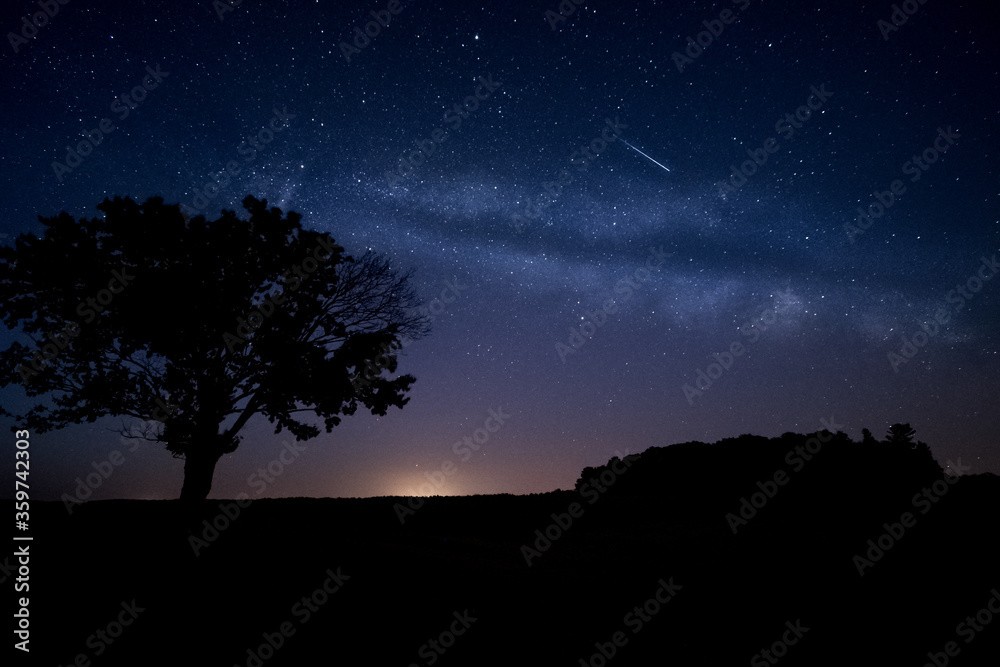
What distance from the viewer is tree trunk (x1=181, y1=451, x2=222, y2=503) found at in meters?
14.7

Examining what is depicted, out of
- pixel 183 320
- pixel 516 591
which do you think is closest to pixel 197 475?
pixel 183 320

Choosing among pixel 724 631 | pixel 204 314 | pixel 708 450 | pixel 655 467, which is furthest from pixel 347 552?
pixel 708 450

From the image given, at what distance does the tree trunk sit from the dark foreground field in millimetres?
668

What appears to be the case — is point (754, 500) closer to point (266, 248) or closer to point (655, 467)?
point (655, 467)

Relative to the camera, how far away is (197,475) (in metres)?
14.8

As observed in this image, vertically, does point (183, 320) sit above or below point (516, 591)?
above

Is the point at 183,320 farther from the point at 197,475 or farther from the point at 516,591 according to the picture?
the point at 516,591

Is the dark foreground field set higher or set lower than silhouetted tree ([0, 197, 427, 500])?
lower

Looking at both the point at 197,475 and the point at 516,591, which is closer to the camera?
the point at 516,591

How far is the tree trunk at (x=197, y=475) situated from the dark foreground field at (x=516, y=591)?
668 mm

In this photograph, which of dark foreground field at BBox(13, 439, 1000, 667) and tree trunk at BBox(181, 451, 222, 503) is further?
tree trunk at BBox(181, 451, 222, 503)

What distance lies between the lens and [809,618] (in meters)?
7.84

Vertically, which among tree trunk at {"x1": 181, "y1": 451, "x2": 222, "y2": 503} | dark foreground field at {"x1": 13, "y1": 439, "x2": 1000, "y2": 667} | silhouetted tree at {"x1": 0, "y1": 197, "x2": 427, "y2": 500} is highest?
silhouetted tree at {"x1": 0, "y1": 197, "x2": 427, "y2": 500}

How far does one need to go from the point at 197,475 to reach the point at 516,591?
37.7 ft
